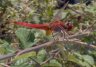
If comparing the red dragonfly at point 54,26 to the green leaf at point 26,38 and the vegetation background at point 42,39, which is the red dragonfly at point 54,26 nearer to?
the vegetation background at point 42,39

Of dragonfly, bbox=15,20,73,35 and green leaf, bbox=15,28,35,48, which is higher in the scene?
dragonfly, bbox=15,20,73,35

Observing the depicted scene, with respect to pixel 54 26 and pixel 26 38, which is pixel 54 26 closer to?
pixel 54 26

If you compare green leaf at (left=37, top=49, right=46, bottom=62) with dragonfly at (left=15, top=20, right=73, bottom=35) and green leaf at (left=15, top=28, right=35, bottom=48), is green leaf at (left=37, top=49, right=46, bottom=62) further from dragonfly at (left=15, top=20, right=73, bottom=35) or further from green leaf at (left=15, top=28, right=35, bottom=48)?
dragonfly at (left=15, top=20, right=73, bottom=35)

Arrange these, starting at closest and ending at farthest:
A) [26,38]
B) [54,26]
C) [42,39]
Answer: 1. [54,26]
2. [26,38]
3. [42,39]

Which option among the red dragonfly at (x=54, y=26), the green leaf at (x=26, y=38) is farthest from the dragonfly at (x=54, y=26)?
the green leaf at (x=26, y=38)

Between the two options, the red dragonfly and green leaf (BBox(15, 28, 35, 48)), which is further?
green leaf (BBox(15, 28, 35, 48))

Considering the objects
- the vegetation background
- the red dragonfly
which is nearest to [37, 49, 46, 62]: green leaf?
the vegetation background

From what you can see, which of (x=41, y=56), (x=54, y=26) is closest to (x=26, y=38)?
(x=41, y=56)

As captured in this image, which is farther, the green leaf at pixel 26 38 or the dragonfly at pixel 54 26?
the green leaf at pixel 26 38

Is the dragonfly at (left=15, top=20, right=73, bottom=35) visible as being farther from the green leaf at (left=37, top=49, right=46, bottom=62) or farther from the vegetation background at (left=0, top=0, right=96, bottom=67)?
the green leaf at (left=37, top=49, right=46, bottom=62)

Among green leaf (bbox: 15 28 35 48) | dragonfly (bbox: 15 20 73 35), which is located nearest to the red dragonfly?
dragonfly (bbox: 15 20 73 35)
